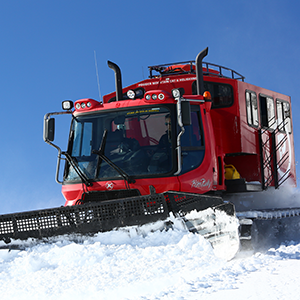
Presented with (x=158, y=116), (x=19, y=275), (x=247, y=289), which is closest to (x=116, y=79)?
(x=158, y=116)

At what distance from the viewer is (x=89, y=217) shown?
545cm

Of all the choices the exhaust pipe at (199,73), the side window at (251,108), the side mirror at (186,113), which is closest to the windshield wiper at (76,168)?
the side mirror at (186,113)

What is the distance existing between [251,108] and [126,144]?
2.92 meters

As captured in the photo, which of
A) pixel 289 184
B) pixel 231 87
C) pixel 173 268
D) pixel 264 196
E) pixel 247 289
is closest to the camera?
pixel 247 289

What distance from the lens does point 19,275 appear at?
455 centimetres

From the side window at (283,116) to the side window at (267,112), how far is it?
0.27 m

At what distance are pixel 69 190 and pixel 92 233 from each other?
5.48 feet

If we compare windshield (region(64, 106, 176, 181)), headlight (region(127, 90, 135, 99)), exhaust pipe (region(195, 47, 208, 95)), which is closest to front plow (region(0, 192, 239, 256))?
windshield (region(64, 106, 176, 181))

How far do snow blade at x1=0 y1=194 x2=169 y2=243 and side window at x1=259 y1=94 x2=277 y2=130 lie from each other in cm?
423

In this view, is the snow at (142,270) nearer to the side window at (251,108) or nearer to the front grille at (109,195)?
the front grille at (109,195)

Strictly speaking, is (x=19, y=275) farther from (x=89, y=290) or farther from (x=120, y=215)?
(x=120, y=215)

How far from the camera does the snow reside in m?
3.88

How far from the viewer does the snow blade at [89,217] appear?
5.36 metres

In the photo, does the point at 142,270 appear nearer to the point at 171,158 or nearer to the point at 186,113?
the point at 171,158
